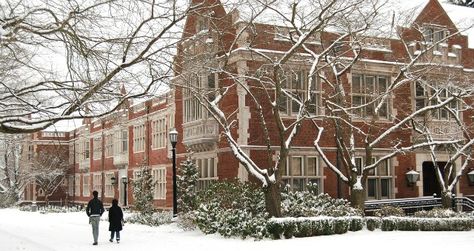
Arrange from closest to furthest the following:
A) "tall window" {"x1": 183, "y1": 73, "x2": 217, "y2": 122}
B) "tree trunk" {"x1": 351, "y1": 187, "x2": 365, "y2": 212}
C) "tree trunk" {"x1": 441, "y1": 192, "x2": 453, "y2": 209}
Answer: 1. "tree trunk" {"x1": 351, "y1": 187, "x2": 365, "y2": 212}
2. "tree trunk" {"x1": 441, "y1": 192, "x2": 453, "y2": 209}
3. "tall window" {"x1": 183, "y1": 73, "x2": 217, "y2": 122}

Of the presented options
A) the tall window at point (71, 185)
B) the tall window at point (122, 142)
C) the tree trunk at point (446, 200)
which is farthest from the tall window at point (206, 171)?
the tall window at point (71, 185)

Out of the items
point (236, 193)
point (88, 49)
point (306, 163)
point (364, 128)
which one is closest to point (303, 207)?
point (236, 193)

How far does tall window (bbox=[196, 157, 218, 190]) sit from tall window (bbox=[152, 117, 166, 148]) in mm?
8019

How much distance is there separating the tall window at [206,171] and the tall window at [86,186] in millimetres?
26155

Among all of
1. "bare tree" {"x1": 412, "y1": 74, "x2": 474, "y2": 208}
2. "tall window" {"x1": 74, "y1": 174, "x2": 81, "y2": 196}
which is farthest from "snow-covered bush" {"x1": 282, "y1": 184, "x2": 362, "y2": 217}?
"tall window" {"x1": 74, "y1": 174, "x2": 81, "y2": 196}

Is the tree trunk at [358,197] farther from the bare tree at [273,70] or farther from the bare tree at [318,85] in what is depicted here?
the bare tree at [273,70]

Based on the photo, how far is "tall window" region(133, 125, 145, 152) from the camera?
38.9 meters

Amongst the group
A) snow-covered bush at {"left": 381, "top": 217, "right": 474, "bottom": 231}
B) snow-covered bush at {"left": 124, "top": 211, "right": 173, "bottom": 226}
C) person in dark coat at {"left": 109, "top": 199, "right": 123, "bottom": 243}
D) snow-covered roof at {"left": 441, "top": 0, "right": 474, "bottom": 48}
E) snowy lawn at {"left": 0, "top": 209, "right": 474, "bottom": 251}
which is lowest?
snow-covered bush at {"left": 124, "top": 211, "right": 173, "bottom": 226}

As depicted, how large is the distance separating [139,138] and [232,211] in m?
21.0

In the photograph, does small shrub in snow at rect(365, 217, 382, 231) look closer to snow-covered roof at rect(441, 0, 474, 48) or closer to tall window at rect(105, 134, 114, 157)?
snow-covered roof at rect(441, 0, 474, 48)

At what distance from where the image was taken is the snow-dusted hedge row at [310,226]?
18.3m

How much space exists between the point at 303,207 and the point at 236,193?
89.0 inches

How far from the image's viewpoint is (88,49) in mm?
10766

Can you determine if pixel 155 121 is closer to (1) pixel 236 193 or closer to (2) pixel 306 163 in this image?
(2) pixel 306 163
